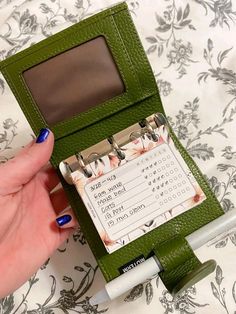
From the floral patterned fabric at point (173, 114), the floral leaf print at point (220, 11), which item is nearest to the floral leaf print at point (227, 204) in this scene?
the floral patterned fabric at point (173, 114)

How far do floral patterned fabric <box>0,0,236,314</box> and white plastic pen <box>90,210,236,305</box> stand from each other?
→ 64 millimetres

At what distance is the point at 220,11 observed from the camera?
2.64 ft

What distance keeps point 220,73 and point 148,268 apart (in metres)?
0.40

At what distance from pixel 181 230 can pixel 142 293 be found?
136mm

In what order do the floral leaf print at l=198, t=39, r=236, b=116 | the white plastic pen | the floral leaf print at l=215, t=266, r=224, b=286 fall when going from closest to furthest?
the white plastic pen
the floral leaf print at l=215, t=266, r=224, b=286
the floral leaf print at l=198, t=39, r=236, b=116

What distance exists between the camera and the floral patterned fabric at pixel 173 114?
658 mm

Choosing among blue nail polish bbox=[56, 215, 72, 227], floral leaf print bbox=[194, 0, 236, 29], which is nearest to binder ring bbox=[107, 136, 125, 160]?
blue nail polish bbox=[56, 215, 72, 227]

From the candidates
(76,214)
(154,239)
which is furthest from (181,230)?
(76,214)

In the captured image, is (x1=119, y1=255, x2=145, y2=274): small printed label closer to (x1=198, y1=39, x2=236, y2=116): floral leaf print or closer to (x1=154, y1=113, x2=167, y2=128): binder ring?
(x1=154, y1=113, x2=167, y2=128): binder ring

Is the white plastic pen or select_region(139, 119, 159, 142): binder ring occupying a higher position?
select_region(139, 119, 159, 142): binder ring

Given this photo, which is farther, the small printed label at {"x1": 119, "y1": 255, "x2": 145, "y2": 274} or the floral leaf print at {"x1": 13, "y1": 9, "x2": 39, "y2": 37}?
the floral leaf print at {"x1": 13, "y1": 9, "x2": 39, "y2": 37}

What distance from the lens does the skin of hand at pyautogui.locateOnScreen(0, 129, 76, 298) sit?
0.62m

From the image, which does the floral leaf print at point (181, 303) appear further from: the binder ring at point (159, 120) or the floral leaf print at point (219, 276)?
the binder ring at point (159, 120)

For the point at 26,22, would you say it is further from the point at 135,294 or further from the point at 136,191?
the point at 135,294
